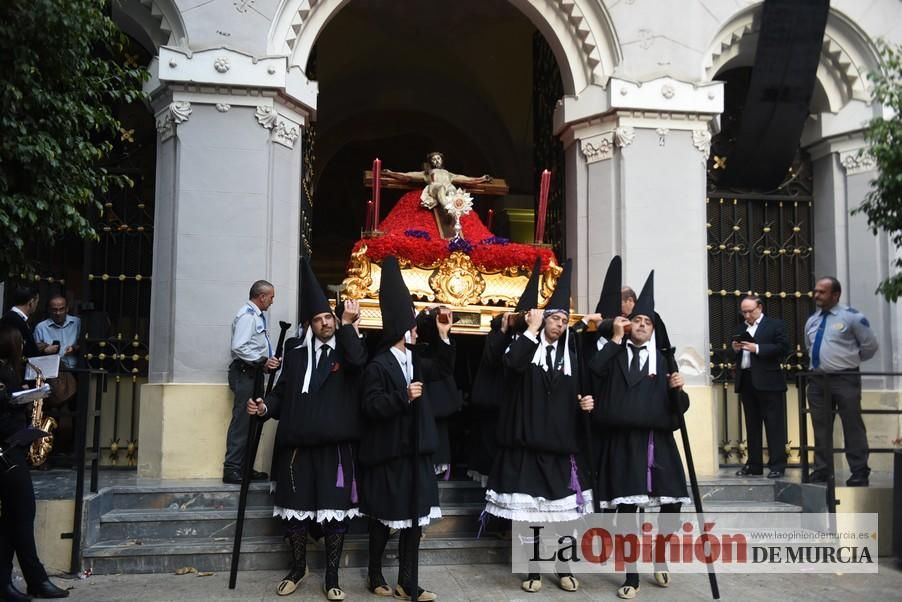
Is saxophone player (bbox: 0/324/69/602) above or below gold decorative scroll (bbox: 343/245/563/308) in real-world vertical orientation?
below

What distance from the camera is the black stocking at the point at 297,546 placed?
6359 millimetres

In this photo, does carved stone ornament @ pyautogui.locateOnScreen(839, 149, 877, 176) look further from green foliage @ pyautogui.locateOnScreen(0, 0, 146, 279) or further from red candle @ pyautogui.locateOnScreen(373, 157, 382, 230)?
green foliage @ pyautogui.locateOnScreen(0, 0, 146, 279)

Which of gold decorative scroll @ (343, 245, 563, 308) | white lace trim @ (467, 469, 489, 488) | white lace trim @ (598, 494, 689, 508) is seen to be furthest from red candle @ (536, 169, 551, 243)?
white lace trim @ (598, 494, 689, 508)

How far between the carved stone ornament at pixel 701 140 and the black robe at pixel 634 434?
4449 mm

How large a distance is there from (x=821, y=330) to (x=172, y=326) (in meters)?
6.82

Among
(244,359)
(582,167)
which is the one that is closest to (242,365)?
(244,359)

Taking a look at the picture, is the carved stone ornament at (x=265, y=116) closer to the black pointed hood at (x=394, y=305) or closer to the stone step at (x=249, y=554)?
the black pointed hood at (x=394, y=305)

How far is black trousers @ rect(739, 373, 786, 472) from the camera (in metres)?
9.20

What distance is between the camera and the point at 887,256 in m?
11.1

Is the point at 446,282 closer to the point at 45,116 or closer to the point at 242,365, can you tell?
the point at 242,365

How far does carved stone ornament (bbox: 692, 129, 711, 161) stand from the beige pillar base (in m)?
6.07

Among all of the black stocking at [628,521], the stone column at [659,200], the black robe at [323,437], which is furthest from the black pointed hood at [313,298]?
the stone column at [659,200]

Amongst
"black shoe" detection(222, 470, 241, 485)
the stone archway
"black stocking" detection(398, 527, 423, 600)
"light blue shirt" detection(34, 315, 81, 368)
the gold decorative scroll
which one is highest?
the stone archway

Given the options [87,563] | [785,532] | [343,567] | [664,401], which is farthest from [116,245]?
[785,532]
